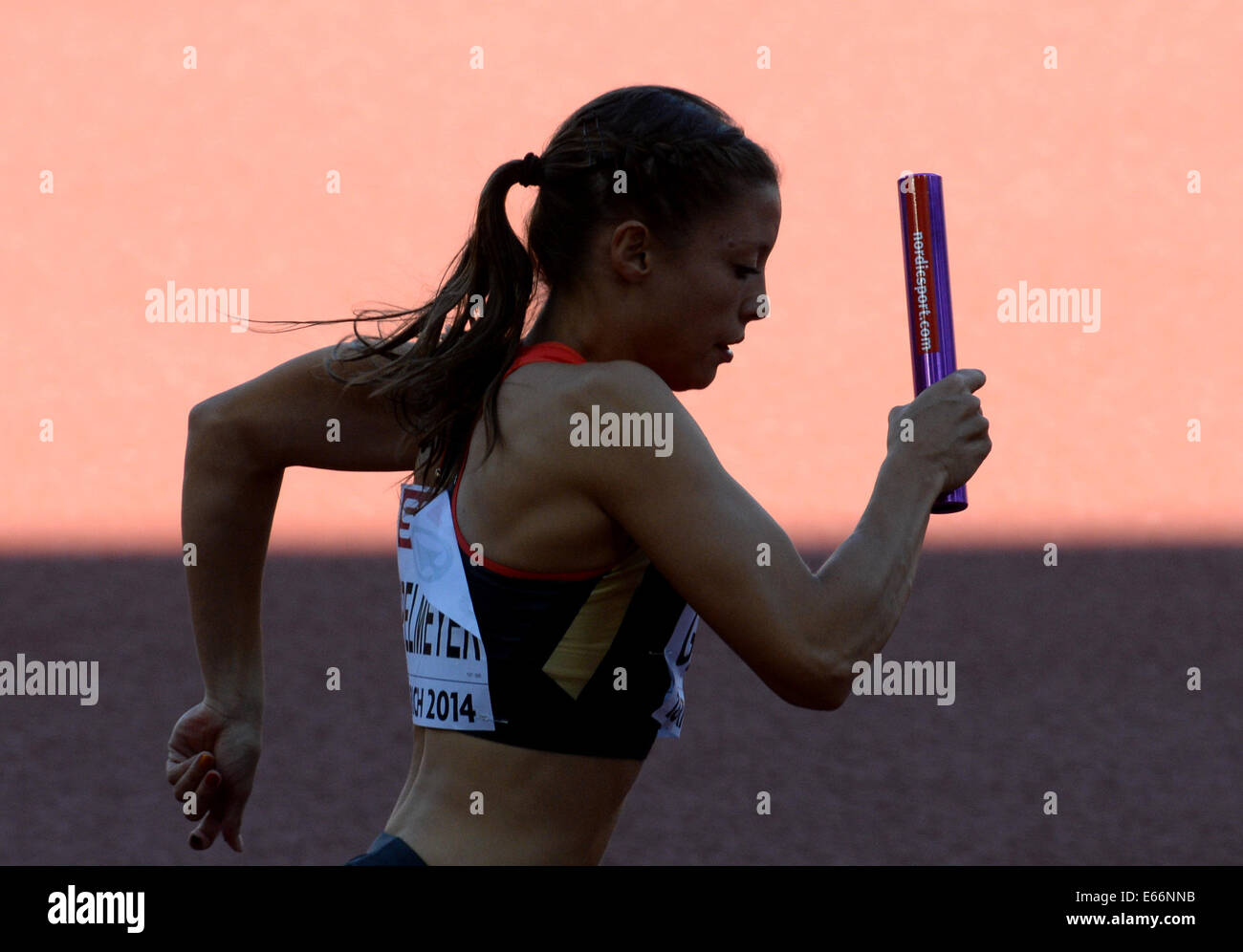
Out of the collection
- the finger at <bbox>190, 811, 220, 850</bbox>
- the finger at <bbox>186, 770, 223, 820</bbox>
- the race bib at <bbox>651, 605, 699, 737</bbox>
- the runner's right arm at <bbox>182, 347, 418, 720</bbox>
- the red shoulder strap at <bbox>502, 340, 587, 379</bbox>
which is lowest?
the finger at <bbox>190, 811, 220, 850</bbox>

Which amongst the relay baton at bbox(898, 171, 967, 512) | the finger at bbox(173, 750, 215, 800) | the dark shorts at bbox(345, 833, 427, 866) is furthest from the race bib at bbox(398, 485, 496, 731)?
the relay baton at bbox(898, 171, 967, 512)

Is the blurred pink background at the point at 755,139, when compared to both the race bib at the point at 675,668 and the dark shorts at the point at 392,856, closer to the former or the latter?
the race bib at the point at 675,668

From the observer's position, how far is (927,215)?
1.86 m

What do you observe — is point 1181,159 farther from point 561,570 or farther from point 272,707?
point 561,570

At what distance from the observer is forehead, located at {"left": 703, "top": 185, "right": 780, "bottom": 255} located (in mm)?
1741

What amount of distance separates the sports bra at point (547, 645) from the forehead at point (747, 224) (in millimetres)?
203

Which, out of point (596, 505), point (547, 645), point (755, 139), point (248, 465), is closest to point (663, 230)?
point (596, 505)

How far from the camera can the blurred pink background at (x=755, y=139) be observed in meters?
8.16

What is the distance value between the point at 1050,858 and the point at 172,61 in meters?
7.50

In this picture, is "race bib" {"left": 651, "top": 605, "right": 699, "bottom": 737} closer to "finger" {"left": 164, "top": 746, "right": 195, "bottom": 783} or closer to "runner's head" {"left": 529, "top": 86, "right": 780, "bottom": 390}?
"runner's head" {"left": 529, "top": 86, "right": 780, "bottom": 390}

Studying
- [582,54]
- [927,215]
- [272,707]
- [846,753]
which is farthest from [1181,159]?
[927,215]

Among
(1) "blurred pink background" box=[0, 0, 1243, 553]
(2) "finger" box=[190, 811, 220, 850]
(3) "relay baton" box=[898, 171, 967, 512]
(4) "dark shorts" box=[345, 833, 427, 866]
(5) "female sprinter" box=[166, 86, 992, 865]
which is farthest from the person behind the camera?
(1) "blurred pink background" box=[0, 0, 1243, 553]

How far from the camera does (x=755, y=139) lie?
9.17 m

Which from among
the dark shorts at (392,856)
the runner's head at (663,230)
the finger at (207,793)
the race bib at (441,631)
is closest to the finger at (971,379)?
the runner's head at (663,230)
